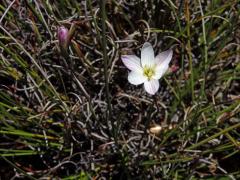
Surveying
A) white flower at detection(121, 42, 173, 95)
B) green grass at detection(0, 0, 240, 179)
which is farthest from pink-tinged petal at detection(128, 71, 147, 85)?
green grass at detection(0, 0, 240, 179)

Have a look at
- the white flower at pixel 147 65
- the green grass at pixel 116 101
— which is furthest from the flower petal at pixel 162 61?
the green grass at pixel 116 101

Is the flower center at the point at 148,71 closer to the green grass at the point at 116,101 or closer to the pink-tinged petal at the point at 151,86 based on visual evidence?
the pink-tinged petal at the point at 151,86

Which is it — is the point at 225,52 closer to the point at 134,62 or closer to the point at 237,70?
the point at 237,70

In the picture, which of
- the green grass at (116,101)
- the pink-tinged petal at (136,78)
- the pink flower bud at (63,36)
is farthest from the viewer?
the green grass at (116,101)

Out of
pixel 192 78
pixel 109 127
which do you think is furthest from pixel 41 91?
pixel 192 78

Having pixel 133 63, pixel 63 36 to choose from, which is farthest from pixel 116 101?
pixel 63 36

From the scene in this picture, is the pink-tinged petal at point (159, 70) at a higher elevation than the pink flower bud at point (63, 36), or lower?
lower
